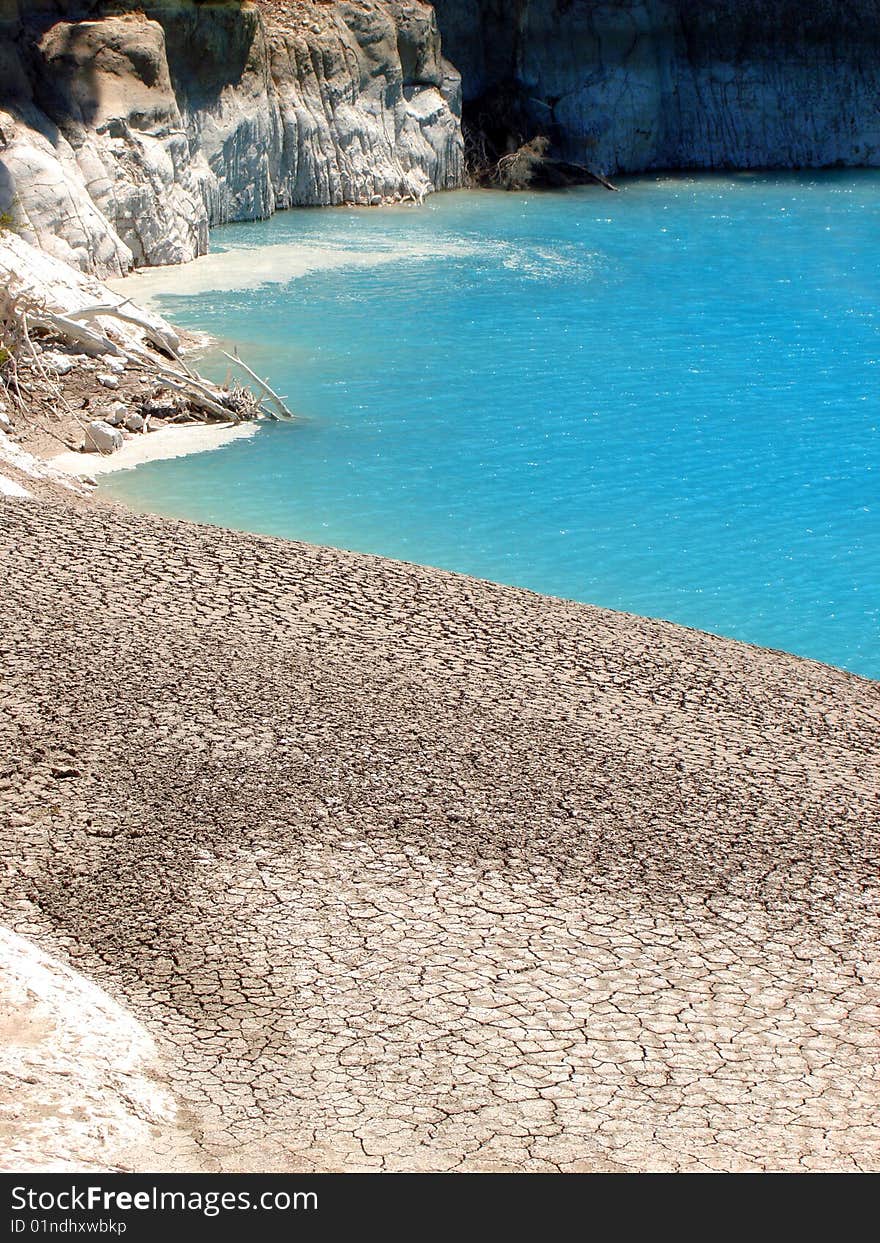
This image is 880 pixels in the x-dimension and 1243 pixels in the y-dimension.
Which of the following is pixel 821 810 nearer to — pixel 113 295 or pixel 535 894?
pixel 535 894

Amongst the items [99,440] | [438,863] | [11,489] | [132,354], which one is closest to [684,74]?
[132,354]

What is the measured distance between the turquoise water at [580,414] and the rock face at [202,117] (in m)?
1.27

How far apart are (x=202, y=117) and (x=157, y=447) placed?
41.8 feet

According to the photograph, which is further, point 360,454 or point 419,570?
point 360,454

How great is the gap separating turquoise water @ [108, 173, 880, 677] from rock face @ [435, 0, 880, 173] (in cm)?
814

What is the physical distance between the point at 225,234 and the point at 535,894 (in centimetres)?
2149

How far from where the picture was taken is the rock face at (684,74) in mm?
32719

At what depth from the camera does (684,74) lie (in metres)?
Result: 34.3

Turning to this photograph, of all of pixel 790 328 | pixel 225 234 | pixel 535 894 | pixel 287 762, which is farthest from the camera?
pixel 225 234

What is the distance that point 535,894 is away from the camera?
560cm

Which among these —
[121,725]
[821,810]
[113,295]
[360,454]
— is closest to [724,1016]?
[821,810]

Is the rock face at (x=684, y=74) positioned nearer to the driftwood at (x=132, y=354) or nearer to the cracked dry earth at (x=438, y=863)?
the driftwood at (x=132, y=354)

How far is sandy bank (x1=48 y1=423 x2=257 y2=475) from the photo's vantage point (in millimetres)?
13195

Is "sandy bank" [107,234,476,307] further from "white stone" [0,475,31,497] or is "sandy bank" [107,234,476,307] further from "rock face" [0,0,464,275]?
"white stone" [0,475,31,497]
